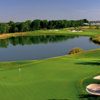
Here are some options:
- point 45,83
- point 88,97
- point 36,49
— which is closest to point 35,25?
point 36,49

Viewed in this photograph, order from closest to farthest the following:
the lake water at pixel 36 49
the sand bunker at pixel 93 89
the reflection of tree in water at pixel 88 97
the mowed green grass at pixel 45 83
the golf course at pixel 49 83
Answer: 1. the reflection of tree in water at pixel 88 97
2. the golf course at pixel 49 83
3. the mowed green grass at pixel 45 83
4. the sand bunker at pixel 93 89
5. the lake water at pixel 36 49

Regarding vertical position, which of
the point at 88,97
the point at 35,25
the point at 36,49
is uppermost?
the point at 35,25

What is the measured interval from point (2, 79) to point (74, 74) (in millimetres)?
11180

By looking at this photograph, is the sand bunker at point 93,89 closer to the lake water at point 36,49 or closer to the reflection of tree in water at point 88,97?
the reflection of tree in water at point 88,97

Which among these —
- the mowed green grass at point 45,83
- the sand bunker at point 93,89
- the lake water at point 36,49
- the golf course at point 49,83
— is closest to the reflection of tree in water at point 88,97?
the golf course at point 49,83

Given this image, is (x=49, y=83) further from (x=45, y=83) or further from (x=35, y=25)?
(x=35, y=25)

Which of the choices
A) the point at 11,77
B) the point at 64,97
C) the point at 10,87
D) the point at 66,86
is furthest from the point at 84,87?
the point at 11,77

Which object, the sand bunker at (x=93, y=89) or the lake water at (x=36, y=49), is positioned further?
the lake water at (x=36, y=49)

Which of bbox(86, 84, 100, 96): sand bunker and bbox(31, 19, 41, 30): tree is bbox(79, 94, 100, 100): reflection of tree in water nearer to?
bbox(86, 84, 100, 96): sand bunker

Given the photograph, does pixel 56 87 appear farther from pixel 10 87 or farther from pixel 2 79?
pixel 2 79

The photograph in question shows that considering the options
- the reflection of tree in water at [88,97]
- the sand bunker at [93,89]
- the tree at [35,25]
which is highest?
the tree at [35,25]

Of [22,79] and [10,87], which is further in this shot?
[22,79]

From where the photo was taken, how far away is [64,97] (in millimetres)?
19969

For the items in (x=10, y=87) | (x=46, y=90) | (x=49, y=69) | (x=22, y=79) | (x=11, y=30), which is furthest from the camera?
(x=11, y=30)
